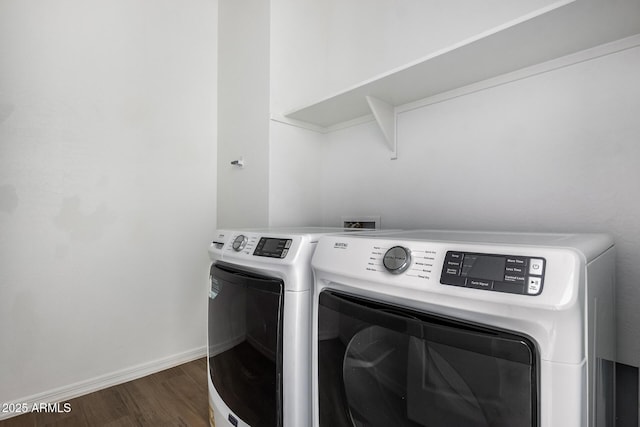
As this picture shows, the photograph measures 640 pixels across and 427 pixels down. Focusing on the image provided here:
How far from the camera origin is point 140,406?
67.6 inches

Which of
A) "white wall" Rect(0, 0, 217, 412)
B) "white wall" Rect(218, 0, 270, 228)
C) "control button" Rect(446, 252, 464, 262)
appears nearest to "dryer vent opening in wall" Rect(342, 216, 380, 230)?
"white wall" Rect(218, 0, 270, 228)

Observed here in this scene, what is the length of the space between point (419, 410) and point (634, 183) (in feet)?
3.59

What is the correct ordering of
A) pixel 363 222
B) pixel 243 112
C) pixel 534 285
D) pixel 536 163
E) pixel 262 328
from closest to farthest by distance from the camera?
1. pixel 534 285
2. pixel 262 328
3. pixel 536 163
4. pixel 363 222
5. pixel 243 112

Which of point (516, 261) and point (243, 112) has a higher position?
point (243, 112)

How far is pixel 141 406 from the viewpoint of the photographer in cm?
172

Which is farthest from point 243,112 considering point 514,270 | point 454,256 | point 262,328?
point 514,270

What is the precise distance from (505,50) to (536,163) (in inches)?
18.3

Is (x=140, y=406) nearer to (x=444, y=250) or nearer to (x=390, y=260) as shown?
(x=390, y=260)

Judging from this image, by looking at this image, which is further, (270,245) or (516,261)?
(270,245)

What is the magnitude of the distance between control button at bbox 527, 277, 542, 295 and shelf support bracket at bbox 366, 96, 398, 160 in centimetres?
128

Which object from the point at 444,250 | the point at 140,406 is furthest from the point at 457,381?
the point at 140,406

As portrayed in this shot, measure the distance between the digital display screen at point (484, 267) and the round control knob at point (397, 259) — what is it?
12cm

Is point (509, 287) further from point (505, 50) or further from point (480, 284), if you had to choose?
point (505, 50)

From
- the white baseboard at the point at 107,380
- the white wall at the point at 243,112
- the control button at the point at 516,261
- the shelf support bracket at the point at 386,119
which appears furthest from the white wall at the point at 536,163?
the white baseboard at the point at 107,380
